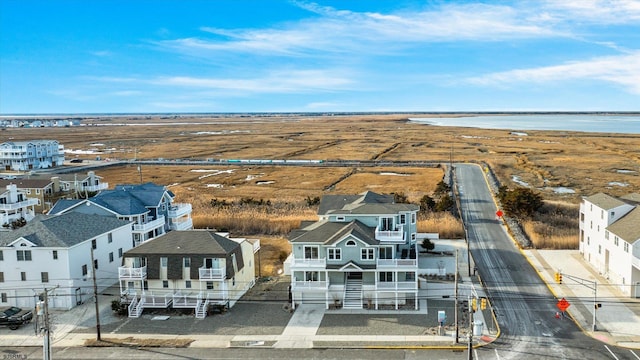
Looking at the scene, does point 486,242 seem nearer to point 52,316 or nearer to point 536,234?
point 536,234

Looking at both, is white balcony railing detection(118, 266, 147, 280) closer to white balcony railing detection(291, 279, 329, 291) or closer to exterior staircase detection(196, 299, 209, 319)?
exterior staircase detection(196, 299, 209, 319)

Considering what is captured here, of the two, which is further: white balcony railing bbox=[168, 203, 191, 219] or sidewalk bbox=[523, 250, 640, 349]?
white balcony railing bbox=[168, 203, 191, 219]

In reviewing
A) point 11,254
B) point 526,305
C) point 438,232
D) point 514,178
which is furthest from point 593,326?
point 514,178

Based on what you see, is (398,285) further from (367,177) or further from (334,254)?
(367,177)

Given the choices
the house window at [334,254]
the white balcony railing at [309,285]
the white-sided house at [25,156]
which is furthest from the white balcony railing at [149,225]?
the white-sided house at [25,156]

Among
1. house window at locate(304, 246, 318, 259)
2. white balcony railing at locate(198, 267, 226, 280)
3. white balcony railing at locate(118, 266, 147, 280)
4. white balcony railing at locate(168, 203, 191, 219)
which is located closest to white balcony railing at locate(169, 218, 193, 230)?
white balcony railing at locate(168, 203, 191, 219)

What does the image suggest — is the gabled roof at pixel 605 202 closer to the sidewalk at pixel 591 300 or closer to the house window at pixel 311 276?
the sidewalk at pixel 591 300
